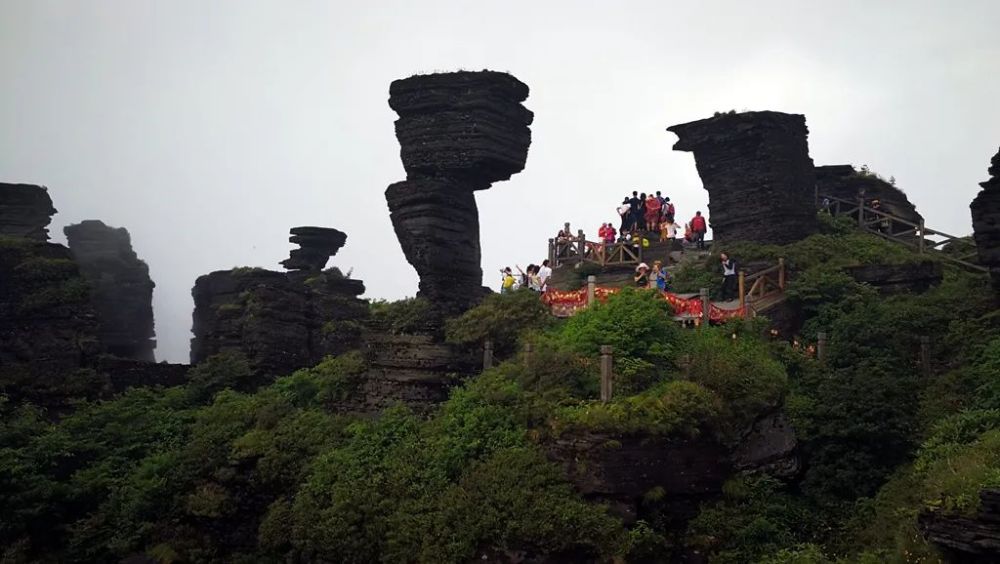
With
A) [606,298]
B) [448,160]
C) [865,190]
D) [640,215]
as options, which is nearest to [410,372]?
[606,298]

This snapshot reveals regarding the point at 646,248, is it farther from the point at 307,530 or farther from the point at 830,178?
the point at 307,530

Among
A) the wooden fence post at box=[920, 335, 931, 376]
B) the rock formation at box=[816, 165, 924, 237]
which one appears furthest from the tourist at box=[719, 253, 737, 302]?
the rock formation at box=[816, 165, 924, 237]

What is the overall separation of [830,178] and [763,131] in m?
6.06

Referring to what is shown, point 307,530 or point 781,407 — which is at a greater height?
point 781,407

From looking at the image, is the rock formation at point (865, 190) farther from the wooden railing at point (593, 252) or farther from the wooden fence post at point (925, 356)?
the wooden fence post at point (925, 356)

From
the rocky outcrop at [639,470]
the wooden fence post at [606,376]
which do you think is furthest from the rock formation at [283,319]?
the rocky outcrop at [639,470]

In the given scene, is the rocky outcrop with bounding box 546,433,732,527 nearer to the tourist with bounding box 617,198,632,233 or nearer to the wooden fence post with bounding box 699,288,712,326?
the wooden fence post with bounding box 699,288,712,326

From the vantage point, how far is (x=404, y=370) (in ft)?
70.8

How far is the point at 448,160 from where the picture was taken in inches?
951

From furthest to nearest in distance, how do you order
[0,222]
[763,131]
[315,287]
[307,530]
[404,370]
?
1. [0,222]
2. [315,287]
3. [763,131]
4. [404,370]
5. [307,530]

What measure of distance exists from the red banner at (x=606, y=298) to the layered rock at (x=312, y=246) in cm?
1733

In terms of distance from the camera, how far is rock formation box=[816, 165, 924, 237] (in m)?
31.3

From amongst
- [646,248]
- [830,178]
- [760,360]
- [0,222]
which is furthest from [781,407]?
[0,222]

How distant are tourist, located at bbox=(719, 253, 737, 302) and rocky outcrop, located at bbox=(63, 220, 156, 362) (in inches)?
1114
